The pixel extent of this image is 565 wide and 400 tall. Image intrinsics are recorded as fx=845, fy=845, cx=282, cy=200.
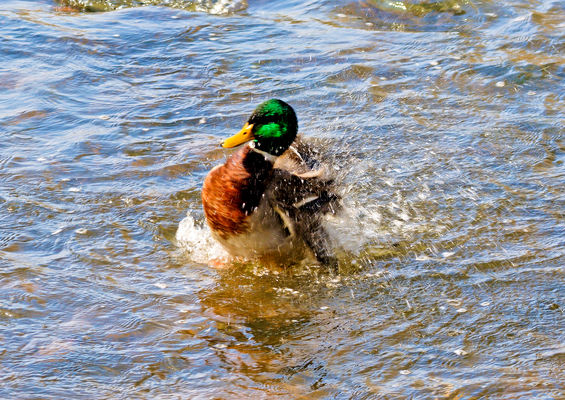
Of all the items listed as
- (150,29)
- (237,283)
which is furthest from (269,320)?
(150,29)

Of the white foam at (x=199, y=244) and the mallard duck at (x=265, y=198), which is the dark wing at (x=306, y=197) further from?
the white foam at (x=199, y=244)

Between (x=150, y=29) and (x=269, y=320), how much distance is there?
5.98 m

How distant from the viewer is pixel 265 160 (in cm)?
530

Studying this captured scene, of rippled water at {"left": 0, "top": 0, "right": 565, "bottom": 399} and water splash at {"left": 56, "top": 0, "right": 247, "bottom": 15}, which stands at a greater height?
water splash at {"left": 56, "top": 0, "right": 247, "bottom": 15}

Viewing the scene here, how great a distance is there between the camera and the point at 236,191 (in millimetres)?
5172

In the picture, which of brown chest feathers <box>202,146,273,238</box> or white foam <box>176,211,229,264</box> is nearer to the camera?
brown chest feathers <box>202,146,273,238</box>

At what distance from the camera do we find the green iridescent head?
17.2ft

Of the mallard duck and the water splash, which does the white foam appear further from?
the water splash

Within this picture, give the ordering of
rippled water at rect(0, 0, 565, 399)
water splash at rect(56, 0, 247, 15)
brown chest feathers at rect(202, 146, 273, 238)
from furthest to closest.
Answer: water splash at rect(56, 0, 247, 15)
brown chest feathers at rect(202, 146, 273, 238)
rippled water at rect(0, 0, 565, 399)

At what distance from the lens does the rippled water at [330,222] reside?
4277mm

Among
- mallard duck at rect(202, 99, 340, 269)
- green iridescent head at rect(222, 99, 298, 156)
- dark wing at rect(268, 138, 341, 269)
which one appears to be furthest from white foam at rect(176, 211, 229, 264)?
green iridescent head at rect(222, 99, 298, 156)

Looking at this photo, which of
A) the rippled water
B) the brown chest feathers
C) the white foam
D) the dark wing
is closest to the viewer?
the rippled water

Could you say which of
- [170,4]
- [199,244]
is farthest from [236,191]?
[170,4]

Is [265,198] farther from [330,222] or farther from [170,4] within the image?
→ [170,4]
